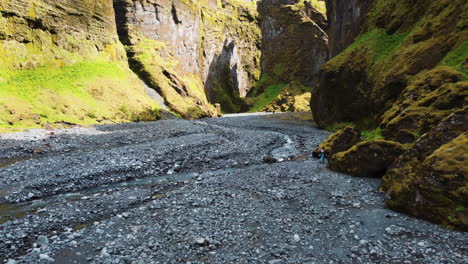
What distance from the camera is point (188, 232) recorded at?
9180 mm

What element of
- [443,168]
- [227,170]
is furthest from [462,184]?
[227,170]

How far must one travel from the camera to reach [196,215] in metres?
10.4

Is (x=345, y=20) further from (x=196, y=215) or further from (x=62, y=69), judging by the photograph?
(x=196, y=215)

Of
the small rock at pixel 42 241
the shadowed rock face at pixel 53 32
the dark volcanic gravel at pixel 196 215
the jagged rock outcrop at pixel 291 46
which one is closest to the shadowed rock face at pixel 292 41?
the jagged rock outcrop at pixel 291 46

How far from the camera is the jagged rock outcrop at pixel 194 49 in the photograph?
6400 centimetres

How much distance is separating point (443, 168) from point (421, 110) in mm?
8716

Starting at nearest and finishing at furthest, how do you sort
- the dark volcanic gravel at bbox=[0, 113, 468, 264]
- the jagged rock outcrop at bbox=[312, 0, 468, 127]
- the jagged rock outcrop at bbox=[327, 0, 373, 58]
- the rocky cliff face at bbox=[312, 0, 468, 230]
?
the dark volcanic gravel at bbox=[0, 113, 468, 264]
the rocky cliff face at bbox=[312, 0, 468, 230]
the jagged rock outcrop at bbox=[312, 0, 468, 127]
the jagged rock outcrop at bbox=[327, 0, 373, 58]

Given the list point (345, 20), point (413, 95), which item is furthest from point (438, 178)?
point (345, 20)

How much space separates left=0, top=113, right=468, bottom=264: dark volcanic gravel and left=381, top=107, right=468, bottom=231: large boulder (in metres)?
0.51

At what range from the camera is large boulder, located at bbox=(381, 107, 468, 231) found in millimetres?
8320

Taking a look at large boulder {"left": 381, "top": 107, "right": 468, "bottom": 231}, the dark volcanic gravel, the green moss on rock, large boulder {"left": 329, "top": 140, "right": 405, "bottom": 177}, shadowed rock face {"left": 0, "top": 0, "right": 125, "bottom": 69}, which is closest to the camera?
the dark volcanic gravel

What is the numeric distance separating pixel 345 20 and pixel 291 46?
64950 mm

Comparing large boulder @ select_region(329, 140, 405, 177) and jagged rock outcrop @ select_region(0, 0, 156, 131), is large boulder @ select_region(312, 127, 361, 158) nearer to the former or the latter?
large boulder @ select_region(329, 140, 405, 177)

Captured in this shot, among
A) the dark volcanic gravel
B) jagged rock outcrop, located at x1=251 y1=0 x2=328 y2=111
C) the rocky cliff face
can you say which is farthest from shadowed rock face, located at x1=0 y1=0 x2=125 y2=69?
jagged rock outcrop, located at x1=251 y1=0 x2=328 y2=111
